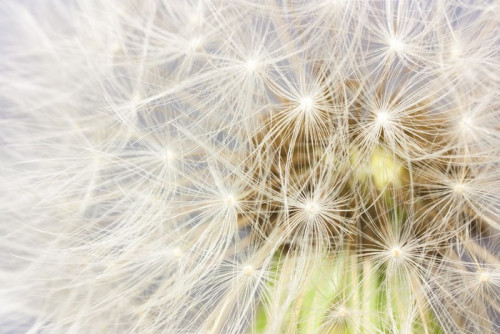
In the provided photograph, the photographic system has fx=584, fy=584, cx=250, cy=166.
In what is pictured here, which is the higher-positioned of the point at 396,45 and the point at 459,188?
the point at 396,45

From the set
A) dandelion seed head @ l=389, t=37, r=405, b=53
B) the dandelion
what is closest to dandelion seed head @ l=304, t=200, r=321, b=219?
the dandelion

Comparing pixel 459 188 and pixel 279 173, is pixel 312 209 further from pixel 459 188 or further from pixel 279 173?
pixel 459 188

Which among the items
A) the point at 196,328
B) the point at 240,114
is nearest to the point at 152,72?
the point at 240,114

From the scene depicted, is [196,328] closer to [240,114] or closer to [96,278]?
[96,278]

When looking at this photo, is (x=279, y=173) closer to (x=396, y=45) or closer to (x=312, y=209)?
(x=312, y=209)

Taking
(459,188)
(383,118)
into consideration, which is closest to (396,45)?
(383,118)

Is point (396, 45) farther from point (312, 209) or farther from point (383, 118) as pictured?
point (312, 209)

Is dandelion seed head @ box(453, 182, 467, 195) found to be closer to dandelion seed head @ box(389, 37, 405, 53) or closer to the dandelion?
the dandelion

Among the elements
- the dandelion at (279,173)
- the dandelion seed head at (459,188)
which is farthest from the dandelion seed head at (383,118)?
the dandelion seed head at (459,188)
